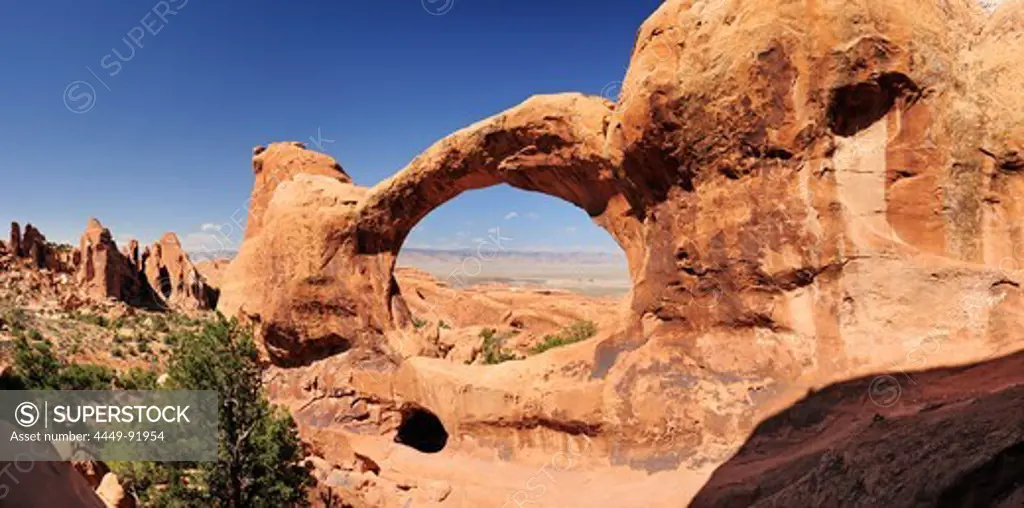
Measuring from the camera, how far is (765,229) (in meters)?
9.41

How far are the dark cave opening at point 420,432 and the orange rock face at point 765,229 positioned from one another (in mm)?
2230

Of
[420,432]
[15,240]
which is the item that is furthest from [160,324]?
[420,432]

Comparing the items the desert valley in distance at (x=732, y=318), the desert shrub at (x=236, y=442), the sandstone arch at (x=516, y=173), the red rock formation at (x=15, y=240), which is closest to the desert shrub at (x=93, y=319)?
the red rock formation at (x=15, y=240)

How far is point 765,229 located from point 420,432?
40.2ft

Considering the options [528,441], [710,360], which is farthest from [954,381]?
[528,441]

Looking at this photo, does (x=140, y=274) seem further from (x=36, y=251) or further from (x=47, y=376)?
(x=47, y=376)

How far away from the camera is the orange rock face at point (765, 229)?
8102 mm

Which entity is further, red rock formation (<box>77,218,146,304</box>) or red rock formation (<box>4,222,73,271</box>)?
red rock formation (<box>77,218,146,304</box>)

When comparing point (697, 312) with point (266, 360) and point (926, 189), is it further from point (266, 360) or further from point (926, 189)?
point (266, 360)

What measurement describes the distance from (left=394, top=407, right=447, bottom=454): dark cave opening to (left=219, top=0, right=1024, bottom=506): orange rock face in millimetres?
2230

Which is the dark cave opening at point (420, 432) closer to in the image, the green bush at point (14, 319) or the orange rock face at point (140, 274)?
the green bush at point (14, 319)

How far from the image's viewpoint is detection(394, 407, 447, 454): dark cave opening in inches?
626

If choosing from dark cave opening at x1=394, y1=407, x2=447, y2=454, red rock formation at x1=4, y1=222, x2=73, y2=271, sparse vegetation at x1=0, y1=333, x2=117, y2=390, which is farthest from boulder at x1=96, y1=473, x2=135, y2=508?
red rock formation at x1=4, y1=222, x2=73, y2=271

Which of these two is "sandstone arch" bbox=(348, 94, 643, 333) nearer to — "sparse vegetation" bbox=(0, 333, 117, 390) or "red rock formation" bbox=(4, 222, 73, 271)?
"sparse vegetation" bbox=(0, 333, 117, 390)
